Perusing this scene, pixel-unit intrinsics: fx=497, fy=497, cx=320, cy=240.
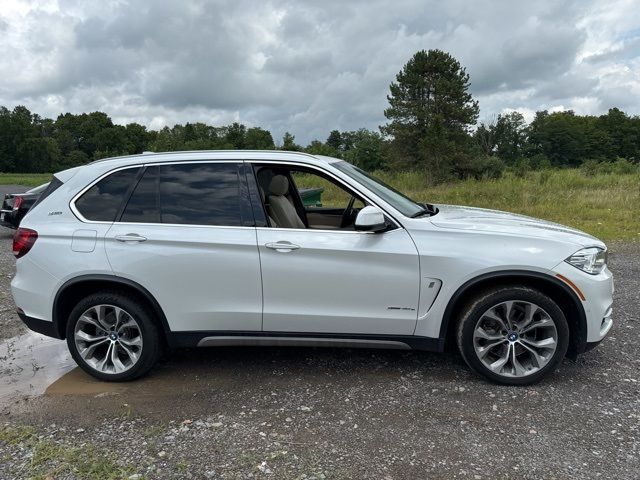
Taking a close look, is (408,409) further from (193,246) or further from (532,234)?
(193,246)

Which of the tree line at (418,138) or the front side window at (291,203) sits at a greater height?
the tree line at (418,138)

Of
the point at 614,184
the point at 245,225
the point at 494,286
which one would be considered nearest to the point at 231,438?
the point at 245,225

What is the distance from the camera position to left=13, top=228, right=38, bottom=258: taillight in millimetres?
3979

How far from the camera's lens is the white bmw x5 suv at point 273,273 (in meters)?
3.61

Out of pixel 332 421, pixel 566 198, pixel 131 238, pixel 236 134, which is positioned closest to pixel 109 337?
pixel 131 238

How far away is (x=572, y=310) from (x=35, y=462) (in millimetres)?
3718

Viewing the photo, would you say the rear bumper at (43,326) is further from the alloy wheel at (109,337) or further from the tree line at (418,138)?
the tree line at (418,138)

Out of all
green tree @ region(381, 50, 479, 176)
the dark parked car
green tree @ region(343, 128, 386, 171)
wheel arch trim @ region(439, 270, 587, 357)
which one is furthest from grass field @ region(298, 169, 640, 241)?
green tree @ region(343, 128, 386, 171)

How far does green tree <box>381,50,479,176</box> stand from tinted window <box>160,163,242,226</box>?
138 ft

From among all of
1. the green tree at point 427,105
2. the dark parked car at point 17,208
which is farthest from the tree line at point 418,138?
the dark parked car at point 17,208

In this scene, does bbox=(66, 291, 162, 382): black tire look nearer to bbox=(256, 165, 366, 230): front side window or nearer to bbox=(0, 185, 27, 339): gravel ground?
bbox=(256, 165, 366, 230): front side window

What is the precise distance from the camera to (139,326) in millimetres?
3906

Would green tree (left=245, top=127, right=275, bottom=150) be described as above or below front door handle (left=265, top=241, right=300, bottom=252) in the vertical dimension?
above

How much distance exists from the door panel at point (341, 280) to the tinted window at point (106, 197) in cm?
121
